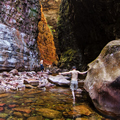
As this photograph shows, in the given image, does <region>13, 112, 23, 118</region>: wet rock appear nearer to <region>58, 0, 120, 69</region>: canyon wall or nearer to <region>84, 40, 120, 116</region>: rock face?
<region>84, 40, 120, 116</region>: rock face

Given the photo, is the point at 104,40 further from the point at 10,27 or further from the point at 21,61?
the point at 10,27

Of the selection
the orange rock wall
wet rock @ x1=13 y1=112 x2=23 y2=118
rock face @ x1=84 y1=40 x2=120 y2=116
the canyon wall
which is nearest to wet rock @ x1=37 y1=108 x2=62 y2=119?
wet rock @ x1=13 y1=112 x2=23 y2=118

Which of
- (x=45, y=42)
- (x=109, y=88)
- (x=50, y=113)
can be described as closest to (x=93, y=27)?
(x=109, y=88)

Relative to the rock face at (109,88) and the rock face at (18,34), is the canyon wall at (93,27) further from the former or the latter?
the rock face at (109,88)

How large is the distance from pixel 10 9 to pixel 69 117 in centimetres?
1141

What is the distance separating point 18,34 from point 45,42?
2351 cm

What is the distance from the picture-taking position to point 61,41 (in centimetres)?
2311

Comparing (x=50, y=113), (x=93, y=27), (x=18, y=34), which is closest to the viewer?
(x=50, y=113)

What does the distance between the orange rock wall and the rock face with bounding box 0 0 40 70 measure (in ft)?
58.6

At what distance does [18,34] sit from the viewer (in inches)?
424

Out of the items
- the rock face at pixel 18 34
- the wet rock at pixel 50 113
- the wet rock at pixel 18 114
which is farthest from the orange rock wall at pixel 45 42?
the wet rock at pixel 18 114

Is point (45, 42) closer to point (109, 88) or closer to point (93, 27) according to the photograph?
point (93, 27)

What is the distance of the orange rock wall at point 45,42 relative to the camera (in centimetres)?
3212

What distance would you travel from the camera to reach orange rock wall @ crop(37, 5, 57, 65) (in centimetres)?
3212
